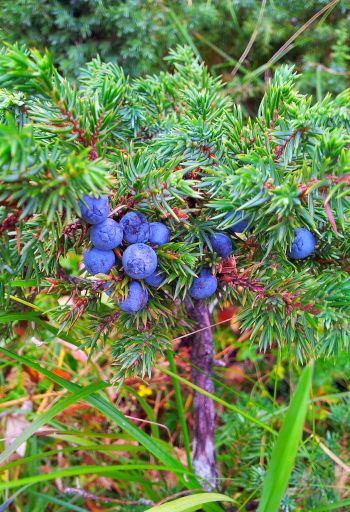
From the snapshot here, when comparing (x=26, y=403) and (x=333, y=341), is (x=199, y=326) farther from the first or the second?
(x=26, y=403)

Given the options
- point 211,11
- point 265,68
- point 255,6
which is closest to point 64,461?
point 265,68

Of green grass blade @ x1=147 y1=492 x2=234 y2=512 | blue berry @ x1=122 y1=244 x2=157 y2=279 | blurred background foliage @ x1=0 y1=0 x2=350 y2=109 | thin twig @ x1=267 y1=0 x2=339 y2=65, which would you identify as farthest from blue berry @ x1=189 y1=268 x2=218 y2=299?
thin twig @ x1=267 y1=0 x2=339 y2=65

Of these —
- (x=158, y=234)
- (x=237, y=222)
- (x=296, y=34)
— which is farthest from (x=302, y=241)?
(x=296, y=34)

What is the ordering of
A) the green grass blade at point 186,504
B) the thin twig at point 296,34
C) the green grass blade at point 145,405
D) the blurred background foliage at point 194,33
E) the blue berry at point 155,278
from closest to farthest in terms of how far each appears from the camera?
the blue berry at point 155,278, the green grass blade at point 186,504, the green grass blade at point 145,405, the blurred background foliage at point 194,33, the thin twig at point 296,34

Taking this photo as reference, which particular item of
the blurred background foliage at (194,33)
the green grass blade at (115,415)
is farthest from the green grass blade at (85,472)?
the blurred background foliage at (194,33)

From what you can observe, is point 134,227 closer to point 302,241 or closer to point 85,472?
point 302,241

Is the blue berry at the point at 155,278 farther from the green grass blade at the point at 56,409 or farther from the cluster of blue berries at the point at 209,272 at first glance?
the green grass blade at the point at 56,409

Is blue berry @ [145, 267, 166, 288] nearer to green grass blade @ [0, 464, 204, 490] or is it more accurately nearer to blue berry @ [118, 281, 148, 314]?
blue berry @ [118, 281, 148, 314]

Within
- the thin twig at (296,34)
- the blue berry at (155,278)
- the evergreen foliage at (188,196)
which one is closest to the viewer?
the evergreen foliage at (188,196)
